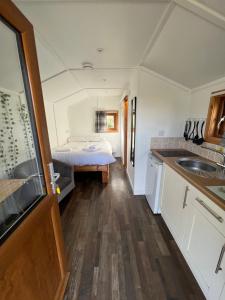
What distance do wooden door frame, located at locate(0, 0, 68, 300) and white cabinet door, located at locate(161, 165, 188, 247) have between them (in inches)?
48.5

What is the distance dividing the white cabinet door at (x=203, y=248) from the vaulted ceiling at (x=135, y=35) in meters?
1.44

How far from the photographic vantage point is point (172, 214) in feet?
5.64

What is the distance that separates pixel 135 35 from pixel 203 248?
2086mm

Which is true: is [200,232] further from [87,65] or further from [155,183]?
[87,65]

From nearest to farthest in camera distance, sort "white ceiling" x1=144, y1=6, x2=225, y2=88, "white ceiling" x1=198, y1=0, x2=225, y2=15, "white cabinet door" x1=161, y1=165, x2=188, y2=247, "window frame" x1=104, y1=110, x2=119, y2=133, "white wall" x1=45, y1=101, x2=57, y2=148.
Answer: "white ceiling" x1=198, y1=0, x2=225, y2=15
"white ceiling" x1=144, y1=6, x2=225, y2=88
"white cabinet door" x1=161, y1=165, x2=188, y2=247
"white wall" x1=45, y1=101, x2=57, y2=148
"window frame" x1=104, y1=110, x2=119, y2=133

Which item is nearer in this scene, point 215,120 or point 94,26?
point 94,26

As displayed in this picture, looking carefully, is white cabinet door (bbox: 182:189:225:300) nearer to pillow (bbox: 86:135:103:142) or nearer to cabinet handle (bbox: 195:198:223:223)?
cabinet handle (bbox: 195:198:223:223)

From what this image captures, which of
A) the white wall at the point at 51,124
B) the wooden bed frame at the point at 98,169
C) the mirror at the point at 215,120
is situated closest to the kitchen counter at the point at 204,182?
the mirror at the point at 215,120

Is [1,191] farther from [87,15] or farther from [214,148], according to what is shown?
[214,148]

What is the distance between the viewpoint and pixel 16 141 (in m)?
0.92

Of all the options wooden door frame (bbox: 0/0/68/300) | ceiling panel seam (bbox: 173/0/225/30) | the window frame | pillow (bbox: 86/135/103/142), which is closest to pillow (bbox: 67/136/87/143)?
pillow (bbox: 86/135/103/142)

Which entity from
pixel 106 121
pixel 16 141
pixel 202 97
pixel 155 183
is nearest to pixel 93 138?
pixel 106 121

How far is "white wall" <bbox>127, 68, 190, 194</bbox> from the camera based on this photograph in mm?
2332

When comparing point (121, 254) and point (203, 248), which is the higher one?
point (203, 248)
